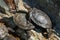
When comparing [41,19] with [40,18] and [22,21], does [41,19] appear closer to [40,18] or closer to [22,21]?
[40,18]

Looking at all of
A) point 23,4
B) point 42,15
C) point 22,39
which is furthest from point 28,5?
point 22,39

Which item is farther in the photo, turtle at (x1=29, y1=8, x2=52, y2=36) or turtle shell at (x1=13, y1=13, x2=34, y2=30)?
turtle at (x1=29, y1=8, x2=52, y2=36)

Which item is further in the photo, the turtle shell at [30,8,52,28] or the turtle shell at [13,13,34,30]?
the turtle shell at [30,8,52,28]

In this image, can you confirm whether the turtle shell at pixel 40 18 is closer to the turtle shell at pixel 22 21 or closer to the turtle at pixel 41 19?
the turtle at pixel 41 19

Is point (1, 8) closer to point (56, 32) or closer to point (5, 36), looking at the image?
point (5, 36)

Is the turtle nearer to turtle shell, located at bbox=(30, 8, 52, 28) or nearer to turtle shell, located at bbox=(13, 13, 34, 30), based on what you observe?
turtle shell, located at bbox=(30, 8, 52, 28)

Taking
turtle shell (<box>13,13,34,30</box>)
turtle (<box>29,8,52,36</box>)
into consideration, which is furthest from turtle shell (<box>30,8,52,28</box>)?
turtle shell (<box>13,13,34,30</box>)

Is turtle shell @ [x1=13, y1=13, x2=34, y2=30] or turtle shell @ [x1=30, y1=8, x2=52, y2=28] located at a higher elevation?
turtle shell @ [x1=30, y1=8, x2=52, y2=28]
